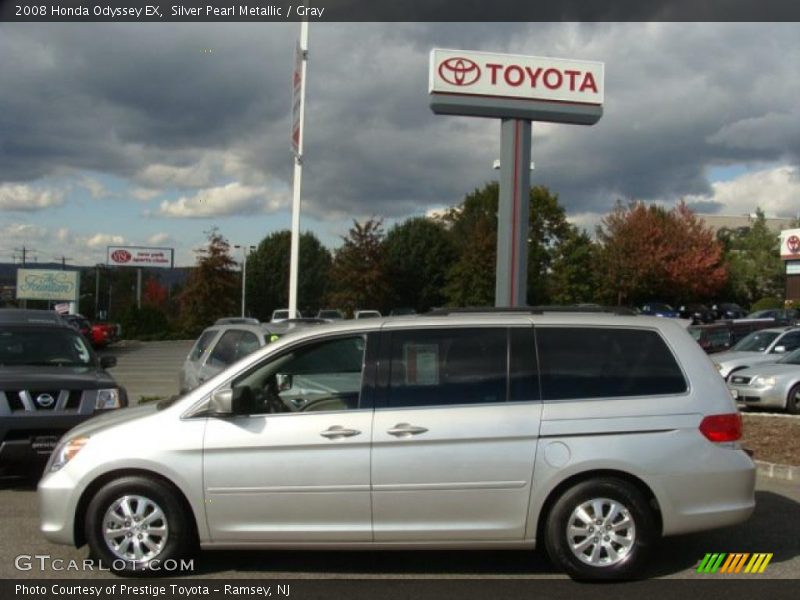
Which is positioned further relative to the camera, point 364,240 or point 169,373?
point 364,240

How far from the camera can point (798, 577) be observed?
561 cm

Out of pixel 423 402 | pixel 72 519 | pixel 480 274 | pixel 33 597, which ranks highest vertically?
pixel 480 274

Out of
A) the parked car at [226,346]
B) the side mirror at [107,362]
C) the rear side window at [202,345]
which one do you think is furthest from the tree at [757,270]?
the side mirror at [107,362]

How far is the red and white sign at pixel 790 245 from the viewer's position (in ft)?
191

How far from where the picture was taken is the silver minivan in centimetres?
536

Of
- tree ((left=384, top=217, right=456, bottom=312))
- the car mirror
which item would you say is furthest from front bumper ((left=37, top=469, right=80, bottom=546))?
tree ((left=384, top=217, right=456, bottom=312))

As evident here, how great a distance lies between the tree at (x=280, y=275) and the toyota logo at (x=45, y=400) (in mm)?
65159

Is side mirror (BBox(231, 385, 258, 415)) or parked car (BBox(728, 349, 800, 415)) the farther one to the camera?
parked car (BBox(728, 349, 800, 415))

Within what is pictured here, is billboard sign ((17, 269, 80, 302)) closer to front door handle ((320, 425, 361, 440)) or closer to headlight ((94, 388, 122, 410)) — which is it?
headlight ((94, 388, 122, 410))

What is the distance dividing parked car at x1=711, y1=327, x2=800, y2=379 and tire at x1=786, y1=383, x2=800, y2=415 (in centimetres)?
276

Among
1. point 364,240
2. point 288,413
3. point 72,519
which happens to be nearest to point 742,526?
point 288,413

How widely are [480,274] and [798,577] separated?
47562mm

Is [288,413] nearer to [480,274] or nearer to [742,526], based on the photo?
[742,526]

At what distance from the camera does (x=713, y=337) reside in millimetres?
25219
